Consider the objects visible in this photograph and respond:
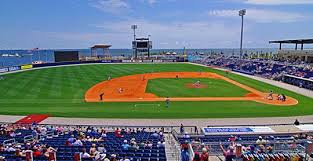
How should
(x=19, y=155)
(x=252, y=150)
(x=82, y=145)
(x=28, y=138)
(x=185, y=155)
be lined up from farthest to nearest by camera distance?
(x=28, y=138)
(x=82, y=145)
(x=252, y=150)
(x=185, y=155)
(x=19, y=155)

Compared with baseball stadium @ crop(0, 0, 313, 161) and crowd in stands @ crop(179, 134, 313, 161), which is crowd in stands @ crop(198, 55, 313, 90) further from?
crowd in stands @ crop(179, 134, 313, 161)

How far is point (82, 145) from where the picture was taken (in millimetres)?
16938

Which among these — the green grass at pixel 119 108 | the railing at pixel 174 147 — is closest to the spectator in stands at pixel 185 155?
the railing at pixel 174 147

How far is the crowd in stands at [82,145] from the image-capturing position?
1403cm

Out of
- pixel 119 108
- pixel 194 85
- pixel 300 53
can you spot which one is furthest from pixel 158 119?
pixel 300 53

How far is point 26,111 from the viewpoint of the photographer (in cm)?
3138

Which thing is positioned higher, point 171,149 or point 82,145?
point 82,145

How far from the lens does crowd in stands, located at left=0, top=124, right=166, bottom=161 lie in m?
14.0

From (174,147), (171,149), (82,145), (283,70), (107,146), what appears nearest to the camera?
(107,146)

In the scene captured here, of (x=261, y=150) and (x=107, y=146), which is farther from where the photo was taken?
(x=107, y=146)

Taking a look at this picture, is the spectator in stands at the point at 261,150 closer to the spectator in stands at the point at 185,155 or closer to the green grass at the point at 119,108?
the spectator in stands at the point at 185,155

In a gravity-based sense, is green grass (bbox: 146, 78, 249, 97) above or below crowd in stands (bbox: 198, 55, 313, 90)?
below

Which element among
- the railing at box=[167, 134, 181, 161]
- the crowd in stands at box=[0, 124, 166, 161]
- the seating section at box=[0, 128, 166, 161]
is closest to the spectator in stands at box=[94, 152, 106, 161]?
the crowd in stands at box=[0, 124, 166, 161]

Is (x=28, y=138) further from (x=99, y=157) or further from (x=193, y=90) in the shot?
(x=193, y=90)
